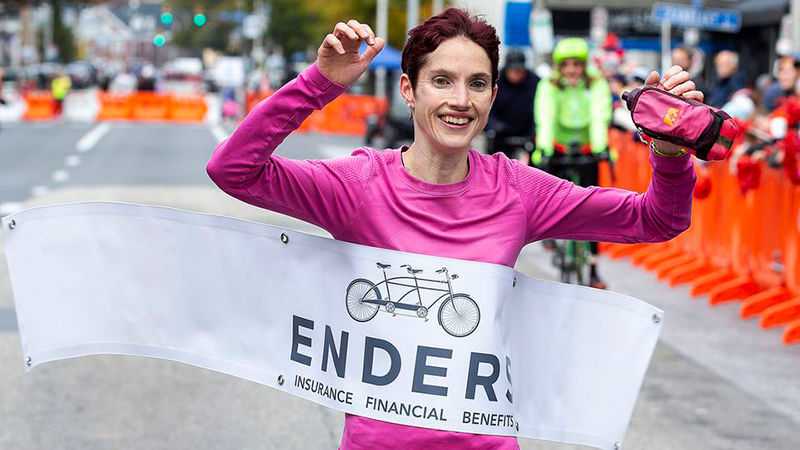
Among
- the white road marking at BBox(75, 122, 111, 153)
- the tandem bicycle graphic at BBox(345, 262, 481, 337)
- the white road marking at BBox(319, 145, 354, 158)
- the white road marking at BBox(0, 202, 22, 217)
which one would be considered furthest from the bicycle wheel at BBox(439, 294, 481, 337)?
the white road marking at BBox(75, 122, 111, 153)

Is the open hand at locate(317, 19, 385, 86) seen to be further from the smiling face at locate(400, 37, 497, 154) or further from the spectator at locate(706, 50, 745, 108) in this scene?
the spectator at locate(706, 50, 745, 108)

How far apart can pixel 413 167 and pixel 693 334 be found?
22.4ft

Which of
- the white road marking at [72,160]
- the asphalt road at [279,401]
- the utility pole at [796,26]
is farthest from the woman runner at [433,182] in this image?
the white road marking at [72,160]

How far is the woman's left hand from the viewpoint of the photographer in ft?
9.95

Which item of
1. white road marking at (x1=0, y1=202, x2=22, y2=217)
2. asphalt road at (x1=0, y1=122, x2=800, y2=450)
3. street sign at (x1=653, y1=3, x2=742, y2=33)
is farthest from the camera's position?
street sign at (x1=653, y1=3, x2=742, y2=33)

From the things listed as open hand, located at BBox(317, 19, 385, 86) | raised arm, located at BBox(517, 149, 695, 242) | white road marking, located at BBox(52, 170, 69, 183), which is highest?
open hand, located at BBox(317, 19, 385, 86)

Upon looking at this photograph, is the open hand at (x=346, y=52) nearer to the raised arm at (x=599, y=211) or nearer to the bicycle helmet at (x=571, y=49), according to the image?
the raised arm at (x=599, y=211)

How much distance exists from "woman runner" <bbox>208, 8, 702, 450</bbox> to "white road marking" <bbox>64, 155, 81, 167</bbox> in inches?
916

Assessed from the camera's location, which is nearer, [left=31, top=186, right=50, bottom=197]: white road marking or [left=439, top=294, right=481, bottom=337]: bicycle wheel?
[left=439, top=294, right=481, bottom=337]: bicycle wheel

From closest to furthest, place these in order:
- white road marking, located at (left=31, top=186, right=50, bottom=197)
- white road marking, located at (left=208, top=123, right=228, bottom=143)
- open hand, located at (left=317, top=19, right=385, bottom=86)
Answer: open hand, located at (left=317, top=19, right=385, bottom=86) < white road marking, located at (left=31, top=186, right=50, bottom=197) < white road marking, located at (left=208, top=123, right=228, bottom=143)

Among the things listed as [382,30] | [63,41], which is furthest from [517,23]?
[63,41]

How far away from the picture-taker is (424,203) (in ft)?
10.8

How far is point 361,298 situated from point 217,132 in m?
38.1

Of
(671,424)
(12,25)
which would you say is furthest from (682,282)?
(12,25)
